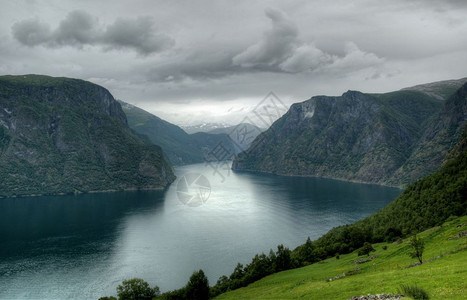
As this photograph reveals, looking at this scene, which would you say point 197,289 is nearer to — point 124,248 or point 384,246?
point 384,246

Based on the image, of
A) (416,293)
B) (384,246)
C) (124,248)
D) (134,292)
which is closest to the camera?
(416,293)

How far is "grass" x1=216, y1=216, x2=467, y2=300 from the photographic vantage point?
3192cm

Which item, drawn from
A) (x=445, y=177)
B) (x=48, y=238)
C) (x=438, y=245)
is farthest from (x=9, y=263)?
(x=445, y=177)

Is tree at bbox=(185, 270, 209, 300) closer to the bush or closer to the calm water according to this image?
the calm water

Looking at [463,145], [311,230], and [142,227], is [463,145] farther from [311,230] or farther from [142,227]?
[142,227]

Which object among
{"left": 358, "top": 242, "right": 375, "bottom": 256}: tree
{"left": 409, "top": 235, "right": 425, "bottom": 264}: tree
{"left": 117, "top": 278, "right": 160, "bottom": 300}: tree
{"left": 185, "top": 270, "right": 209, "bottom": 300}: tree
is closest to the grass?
{"left": 409, "top": 235, "right": 425, "bottom": 264}: tree

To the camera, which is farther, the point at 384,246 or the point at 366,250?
the point at 384,246

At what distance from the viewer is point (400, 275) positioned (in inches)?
1619

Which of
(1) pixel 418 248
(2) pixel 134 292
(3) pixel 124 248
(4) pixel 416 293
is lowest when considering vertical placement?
(3) pixel 124 248

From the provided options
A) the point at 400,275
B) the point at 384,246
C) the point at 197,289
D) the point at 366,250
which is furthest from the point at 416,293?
the point at 197,289

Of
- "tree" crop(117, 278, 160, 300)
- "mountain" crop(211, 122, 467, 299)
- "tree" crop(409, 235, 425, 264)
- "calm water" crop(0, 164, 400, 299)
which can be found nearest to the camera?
"tree" crop(409, 235, 425, 264)

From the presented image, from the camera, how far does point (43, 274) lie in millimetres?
115000

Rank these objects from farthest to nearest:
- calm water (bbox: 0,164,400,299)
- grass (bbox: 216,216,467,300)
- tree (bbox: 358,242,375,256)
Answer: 1. calm water (bbox: 0,164,400,299)
2. tree (bbox: 358,242,375,256)
3. grass (bbox: 216,216,467,300)

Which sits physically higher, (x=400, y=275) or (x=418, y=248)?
(x=400, y=275)
